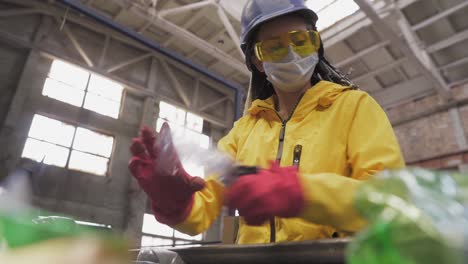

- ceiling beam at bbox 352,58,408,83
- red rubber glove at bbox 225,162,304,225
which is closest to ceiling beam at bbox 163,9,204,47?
ceiling beam at bbox 352,58,408,83

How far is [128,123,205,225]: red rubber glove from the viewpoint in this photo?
995 millimetres

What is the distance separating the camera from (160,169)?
1014 mm

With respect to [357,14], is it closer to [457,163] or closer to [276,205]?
[457,163]

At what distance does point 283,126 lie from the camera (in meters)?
1.39

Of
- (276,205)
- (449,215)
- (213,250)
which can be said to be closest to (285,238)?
(213,250)

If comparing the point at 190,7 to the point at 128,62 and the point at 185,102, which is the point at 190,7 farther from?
the point at 185,102

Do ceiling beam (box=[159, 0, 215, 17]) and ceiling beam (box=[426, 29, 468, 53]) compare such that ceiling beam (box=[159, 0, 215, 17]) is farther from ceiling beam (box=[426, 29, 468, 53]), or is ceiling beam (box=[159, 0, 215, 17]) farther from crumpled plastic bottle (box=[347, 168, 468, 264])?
crumpled plastic bottle (box=[347, 168, 468, 264])

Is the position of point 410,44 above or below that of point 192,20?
below

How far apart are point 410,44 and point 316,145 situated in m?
5.90

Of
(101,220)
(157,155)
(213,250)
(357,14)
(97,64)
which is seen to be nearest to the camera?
(213,250)

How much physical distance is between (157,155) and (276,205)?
0.53m

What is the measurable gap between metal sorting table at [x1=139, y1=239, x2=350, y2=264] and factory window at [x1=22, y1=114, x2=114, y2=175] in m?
6.59

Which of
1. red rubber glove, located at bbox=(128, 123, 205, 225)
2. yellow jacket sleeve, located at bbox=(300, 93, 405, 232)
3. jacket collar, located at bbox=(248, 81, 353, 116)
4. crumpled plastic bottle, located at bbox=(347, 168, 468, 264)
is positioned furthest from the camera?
jacket collar, located at bbox=(248, 81, 353, 116)

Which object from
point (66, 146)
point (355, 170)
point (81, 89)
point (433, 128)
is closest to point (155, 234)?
point (66, 146)
